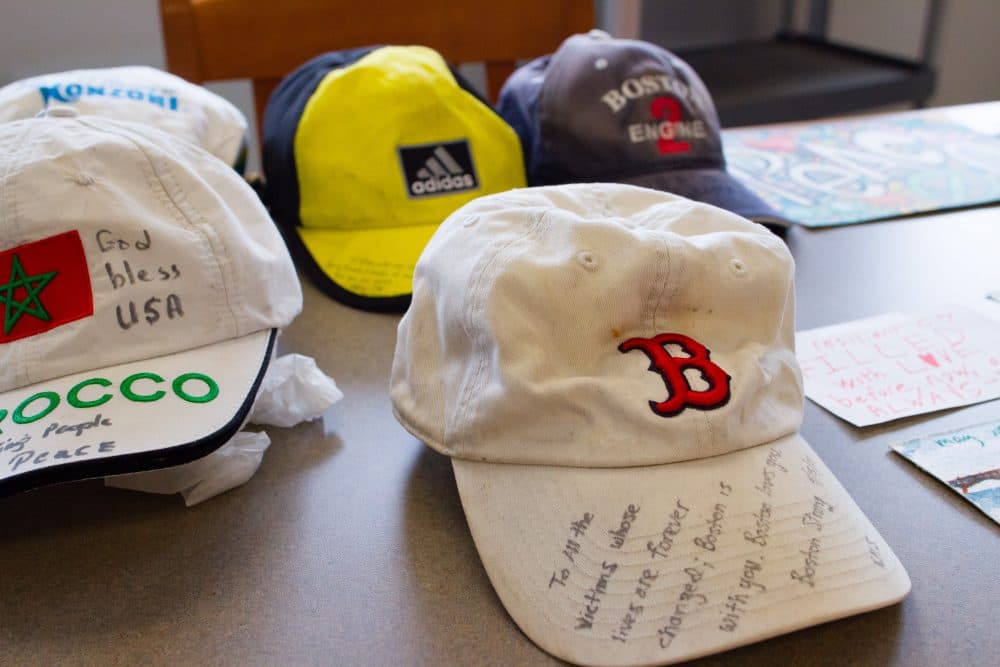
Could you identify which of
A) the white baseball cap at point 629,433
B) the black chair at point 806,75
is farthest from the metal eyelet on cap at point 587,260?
the black chair at point 806,75

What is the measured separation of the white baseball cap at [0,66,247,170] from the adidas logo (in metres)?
0.18

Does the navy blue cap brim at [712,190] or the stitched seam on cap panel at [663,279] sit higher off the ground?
the stitched seam on cap panel at [663,279]

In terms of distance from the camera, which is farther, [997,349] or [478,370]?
[997,349]

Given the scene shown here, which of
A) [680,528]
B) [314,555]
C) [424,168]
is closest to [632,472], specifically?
[680,528]

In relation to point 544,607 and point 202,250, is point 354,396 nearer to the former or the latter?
point 202,250

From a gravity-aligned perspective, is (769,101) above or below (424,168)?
below

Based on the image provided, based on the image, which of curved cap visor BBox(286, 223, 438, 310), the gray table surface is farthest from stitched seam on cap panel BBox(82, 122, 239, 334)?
curved cap visor BBox(286, 223, 438, 310)

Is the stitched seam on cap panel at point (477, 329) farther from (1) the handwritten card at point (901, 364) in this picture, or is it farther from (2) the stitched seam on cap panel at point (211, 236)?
(1) the handwritten card at point (901, 364)

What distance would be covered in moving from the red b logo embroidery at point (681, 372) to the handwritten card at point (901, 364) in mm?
193

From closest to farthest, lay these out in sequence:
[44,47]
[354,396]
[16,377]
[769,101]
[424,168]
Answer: [16,377] < [354,396] < [424,168] < [44,47] < [769,101]

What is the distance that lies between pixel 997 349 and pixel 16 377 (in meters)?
0.79

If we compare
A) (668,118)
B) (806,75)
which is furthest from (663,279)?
(806,75)

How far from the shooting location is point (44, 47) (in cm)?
161

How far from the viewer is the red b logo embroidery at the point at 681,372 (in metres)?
0.54
